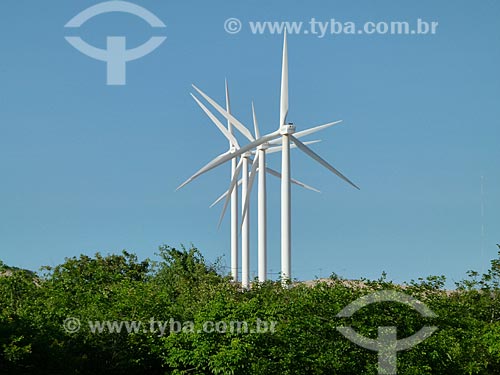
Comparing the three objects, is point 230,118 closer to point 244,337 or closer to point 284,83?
point 284,83

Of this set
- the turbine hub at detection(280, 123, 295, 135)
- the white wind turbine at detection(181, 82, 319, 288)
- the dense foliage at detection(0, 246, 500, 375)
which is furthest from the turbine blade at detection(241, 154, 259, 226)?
the dense foliage at detection(0, 246, 500, 375)

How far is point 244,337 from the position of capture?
25.6m

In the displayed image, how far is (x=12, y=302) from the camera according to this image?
1243 inches

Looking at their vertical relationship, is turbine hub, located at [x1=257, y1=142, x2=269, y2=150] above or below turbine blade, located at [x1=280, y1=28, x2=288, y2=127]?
below

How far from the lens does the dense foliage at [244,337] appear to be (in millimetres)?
25125

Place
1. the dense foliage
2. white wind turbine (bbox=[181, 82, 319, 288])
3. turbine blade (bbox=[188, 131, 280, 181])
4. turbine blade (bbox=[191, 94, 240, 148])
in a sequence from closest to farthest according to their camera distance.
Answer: the dense foliage, turbine blade (bbox=[188, 131, 280, 181]), white wind turbine (bbox=[181, 82, 319, 288]), turbine blade (bbox=[191, 94, 240, 148])

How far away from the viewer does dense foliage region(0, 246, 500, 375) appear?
25.1 meters

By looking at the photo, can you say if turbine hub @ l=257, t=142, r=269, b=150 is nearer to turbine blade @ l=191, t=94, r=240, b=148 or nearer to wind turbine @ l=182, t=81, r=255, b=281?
wind turbine @ l=182, t=81, r=255, b=281

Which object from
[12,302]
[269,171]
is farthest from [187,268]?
[12,302]

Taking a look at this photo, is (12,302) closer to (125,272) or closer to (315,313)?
(315,313)

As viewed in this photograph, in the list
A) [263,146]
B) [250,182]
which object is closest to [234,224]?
[250,182]

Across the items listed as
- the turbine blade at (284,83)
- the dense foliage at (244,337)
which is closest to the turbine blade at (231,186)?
the turbine blade at (284,83)

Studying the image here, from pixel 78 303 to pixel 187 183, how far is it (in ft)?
50.2

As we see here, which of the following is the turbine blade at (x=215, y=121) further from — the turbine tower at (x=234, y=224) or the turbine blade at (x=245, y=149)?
the turbine blade at (x=245, y=149)
